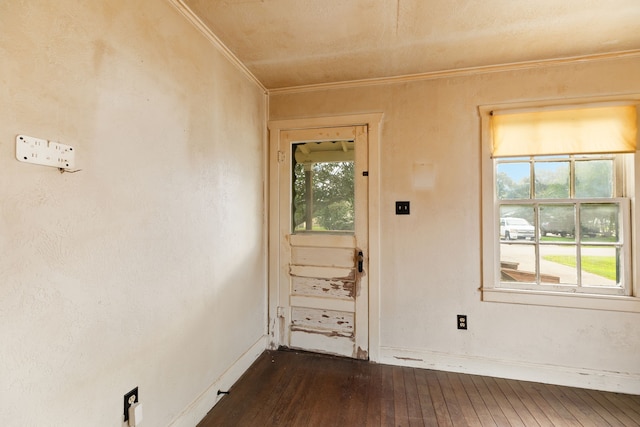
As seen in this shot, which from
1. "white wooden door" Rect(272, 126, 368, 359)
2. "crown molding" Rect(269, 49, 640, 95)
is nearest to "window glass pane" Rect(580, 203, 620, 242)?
"crown molding" Rect(269, 49, 640, 95)

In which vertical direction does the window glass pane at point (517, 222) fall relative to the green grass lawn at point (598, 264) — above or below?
above

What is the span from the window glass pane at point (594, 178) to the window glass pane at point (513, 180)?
1.11 ft

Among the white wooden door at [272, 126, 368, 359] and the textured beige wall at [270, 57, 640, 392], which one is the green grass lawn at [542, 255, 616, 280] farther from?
the white wooden door at [272, 126, 368, 359]

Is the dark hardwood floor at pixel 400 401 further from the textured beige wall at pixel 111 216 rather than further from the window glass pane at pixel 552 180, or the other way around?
the window glass pane at pixel 552 180

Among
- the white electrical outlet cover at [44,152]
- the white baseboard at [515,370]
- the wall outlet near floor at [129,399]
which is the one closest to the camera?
the white electrical outlet cover at [44,152]

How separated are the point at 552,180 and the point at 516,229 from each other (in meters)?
0.46

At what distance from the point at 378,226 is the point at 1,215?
7.25 ft

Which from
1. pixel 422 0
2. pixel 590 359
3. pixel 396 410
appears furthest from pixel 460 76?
pixel 396 410

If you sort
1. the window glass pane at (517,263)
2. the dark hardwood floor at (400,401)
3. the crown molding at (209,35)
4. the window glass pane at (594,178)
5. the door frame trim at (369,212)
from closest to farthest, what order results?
the crown molding at (209,35), the dark hardwood floor at (400,401), the window glass pane at (594,178), the window glass pane at (517,263), the door frame trim at (369,212)

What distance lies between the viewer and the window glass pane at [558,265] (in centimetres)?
221

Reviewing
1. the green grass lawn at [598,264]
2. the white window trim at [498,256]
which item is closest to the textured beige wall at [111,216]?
the white window trim at [498,256]

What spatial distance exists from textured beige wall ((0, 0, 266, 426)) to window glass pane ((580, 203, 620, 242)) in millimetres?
2736

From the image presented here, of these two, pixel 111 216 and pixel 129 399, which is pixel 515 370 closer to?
pixel 129 399

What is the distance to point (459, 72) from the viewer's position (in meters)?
2.34
